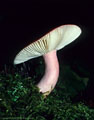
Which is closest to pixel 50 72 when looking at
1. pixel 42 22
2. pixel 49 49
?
pixel 49 49

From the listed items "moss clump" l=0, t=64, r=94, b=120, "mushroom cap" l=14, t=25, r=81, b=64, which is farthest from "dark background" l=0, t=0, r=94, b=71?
"moss clump" l=0, t=64, r=94, b=120

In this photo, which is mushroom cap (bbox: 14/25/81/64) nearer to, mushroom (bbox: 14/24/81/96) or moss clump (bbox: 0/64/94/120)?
mushroom (bbox: 14/24/81/96)

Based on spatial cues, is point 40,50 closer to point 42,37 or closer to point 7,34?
point 42,37

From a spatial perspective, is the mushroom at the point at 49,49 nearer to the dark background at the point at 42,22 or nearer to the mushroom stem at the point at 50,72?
the mushroom stem at the point at 50,72

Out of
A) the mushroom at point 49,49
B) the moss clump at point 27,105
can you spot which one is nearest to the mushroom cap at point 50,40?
Answer: the mushroom at point 49,49

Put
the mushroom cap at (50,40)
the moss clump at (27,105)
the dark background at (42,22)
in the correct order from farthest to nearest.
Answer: the dark background at (42,22) → the mushroom cap at (50,40) → the moss clump at (27,105)

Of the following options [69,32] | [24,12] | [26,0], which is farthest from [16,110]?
[26,0]

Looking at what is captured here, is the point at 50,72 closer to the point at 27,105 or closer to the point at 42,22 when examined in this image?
the point at 27,105
